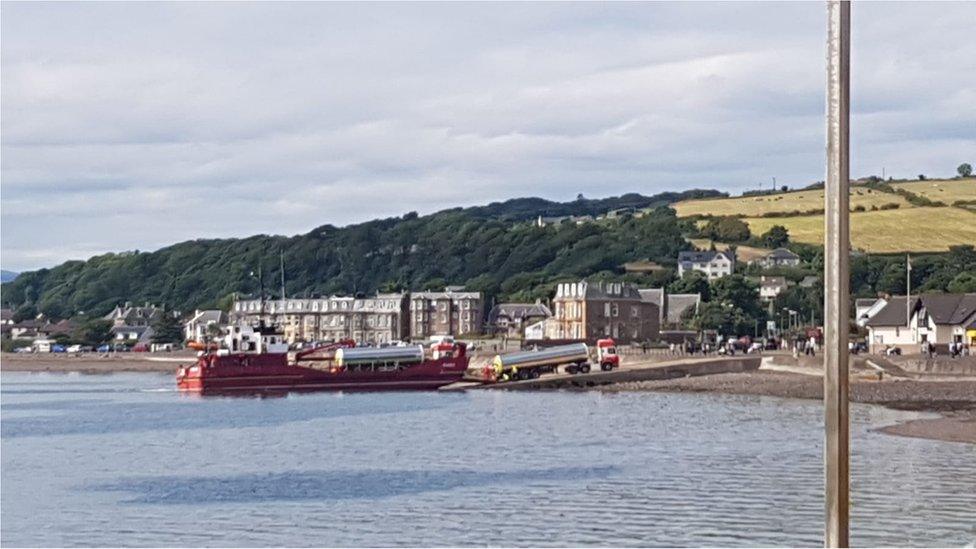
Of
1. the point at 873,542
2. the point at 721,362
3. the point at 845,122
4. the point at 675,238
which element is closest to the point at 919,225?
the point at 675,238

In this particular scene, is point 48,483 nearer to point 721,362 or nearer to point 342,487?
point 342,487

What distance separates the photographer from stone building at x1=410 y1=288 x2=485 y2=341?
143 meters

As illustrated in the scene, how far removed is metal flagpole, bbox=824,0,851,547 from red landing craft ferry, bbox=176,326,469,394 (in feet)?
219

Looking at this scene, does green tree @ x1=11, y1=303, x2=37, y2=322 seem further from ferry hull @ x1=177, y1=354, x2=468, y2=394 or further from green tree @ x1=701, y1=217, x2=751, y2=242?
ferry hull @ x1=177, y1=354, x2=468, y2=394

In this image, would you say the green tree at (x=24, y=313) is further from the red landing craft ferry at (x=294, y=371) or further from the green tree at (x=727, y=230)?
the red landing craft ferry at (x=294, y=371)

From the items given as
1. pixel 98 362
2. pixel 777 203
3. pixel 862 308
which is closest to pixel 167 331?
pixel 98 362

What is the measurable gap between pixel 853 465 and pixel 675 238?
5322 inches

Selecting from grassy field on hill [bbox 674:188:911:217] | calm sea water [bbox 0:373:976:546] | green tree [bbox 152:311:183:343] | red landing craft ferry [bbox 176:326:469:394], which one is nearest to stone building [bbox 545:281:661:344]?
grassy field on hill [bbox 674:188:911:217]

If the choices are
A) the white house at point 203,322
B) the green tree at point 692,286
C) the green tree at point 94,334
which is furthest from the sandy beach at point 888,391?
the green tree at point 94,334

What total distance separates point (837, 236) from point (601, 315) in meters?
110

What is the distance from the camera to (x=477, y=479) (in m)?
31.6

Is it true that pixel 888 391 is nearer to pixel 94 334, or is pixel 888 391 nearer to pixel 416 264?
pixel 94 334

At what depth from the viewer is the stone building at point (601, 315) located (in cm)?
11869

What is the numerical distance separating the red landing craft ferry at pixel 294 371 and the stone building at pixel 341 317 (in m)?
63.5
